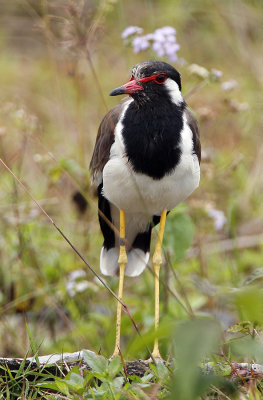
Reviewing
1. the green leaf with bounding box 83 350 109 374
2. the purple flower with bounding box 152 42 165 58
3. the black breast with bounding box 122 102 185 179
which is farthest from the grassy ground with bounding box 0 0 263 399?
the black breast with bounding box 122 102 185 179

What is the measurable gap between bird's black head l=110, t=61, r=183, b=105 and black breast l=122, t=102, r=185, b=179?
0.06 m

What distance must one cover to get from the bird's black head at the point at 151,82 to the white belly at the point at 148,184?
345 mm

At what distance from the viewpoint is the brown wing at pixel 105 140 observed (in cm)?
368

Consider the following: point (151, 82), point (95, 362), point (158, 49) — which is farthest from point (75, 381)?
point (158, 49)

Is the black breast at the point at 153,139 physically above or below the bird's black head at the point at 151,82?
below

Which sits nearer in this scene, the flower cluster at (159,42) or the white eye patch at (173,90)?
the white eye patch at (173,90)

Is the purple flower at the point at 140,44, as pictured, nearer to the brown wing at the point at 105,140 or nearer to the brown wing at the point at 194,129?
the brown wing at the point at 105,140

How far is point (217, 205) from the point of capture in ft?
21.2

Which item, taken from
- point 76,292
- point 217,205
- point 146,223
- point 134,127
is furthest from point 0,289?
point 217,205

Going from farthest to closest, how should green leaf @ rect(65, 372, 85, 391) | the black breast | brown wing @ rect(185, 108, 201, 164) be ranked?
brown wing @ rect(185, 108, 201, 164) < the black breast < green leaf @ rect(65, 372, 85, 391)

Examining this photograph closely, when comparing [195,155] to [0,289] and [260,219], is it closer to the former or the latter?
[0,289]

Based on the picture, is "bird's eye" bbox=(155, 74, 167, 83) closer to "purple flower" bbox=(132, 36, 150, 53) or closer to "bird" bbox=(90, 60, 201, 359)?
"bird" bbox=(90, 60, 201, 359)

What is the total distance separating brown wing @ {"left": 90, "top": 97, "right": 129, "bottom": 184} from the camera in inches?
145

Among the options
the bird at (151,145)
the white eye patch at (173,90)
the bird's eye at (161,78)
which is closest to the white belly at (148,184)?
the bird at (151,145)
